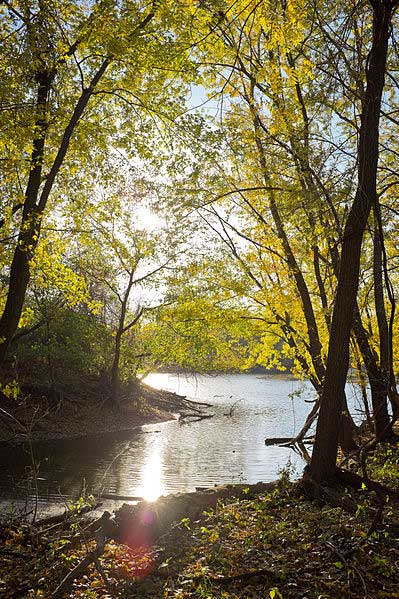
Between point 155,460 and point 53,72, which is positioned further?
point 155,460

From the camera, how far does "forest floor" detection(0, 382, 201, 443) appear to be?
17.9 m

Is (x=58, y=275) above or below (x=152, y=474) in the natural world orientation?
above

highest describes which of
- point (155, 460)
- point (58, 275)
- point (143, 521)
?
point (58, 275)

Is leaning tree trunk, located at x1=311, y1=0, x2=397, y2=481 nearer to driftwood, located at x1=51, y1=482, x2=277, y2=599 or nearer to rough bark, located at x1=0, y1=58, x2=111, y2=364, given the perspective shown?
driftwood, located at x1=51, y1=482, x2=277, y2=599

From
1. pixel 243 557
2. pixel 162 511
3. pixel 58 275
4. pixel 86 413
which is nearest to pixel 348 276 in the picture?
pixel 243 557

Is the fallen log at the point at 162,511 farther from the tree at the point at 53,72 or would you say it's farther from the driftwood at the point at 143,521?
Answer: the tree at the point at 53,72

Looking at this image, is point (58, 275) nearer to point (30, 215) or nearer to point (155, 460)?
point (30, 215)

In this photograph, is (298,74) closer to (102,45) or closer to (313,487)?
(102,45)

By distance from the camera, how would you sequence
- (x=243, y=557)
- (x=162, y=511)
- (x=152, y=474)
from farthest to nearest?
(x=152, y=474)
(x=162, y=511)
(x=243, y=557)

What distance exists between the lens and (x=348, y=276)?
6188 mm

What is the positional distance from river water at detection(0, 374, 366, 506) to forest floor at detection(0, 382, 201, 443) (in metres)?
1.00

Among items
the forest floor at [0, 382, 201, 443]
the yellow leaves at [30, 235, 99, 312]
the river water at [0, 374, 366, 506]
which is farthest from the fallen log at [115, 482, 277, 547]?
the forest floor at [0, 382, 201, 443]

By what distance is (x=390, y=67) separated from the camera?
28.2 ft

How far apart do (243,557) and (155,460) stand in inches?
400
